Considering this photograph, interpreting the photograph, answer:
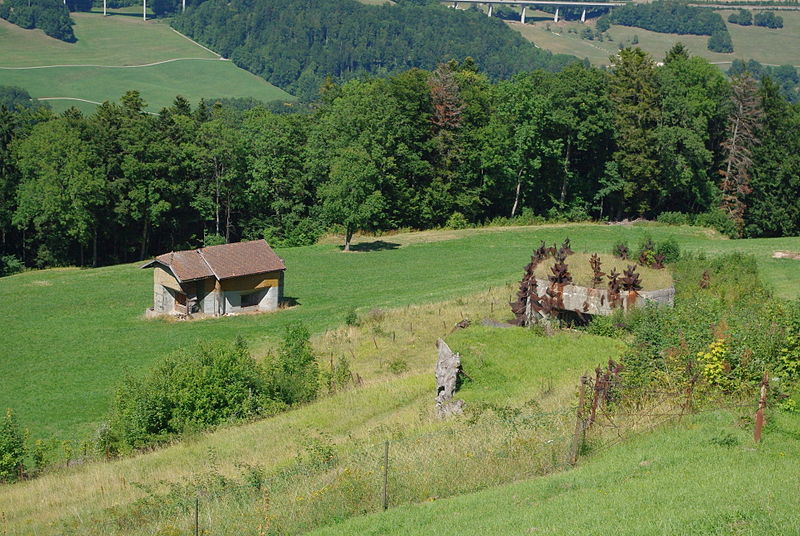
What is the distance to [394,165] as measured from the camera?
68.2 meters

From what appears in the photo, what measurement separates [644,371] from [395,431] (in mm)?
6401

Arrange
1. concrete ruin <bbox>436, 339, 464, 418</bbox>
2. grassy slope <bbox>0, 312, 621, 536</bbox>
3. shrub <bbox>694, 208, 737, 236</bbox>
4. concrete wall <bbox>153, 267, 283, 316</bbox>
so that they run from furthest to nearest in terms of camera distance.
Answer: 1. shrub <bbox>694, 208, 737, 236</bbox>
2. concrete wall <bbox>153, 267, 283, 316</bbox>
3. concrete ruin <bbox>436, 339, 464, 418</bbox>
4. grassy slope <bbox>0, 312, 621, 536</bbox>

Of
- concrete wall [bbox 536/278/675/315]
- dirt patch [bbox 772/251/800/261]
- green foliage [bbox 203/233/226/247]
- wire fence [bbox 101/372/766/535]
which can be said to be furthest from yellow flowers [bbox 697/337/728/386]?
green foliage [bbox 203/233/226/247]

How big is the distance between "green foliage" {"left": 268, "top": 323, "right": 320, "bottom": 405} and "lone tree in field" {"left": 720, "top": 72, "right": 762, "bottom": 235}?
47815 mm

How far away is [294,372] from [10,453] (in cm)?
949

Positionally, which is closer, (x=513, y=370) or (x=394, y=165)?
(x=513, y=370)

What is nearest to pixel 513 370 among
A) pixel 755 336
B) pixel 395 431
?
pixel 395 431

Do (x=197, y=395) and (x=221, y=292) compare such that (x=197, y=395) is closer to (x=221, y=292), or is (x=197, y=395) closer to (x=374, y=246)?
(x=221, y=292)

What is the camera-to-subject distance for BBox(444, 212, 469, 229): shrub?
240 feet

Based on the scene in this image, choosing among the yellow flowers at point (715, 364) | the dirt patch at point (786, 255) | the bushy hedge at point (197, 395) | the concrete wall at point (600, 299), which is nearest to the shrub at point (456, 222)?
the dirt patch at point (786, 255)

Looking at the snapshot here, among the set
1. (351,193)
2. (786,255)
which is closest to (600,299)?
A: (786,255)

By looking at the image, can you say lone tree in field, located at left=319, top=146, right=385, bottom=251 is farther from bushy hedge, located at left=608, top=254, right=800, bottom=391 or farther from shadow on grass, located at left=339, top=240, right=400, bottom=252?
bushy hedge, located at left=608, top=254, right=800, bottom=391

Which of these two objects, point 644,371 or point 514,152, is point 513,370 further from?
point 514,152

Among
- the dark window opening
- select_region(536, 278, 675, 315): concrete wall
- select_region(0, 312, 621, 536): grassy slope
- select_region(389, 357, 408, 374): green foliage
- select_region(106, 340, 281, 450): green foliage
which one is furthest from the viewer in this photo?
the dark window opening
